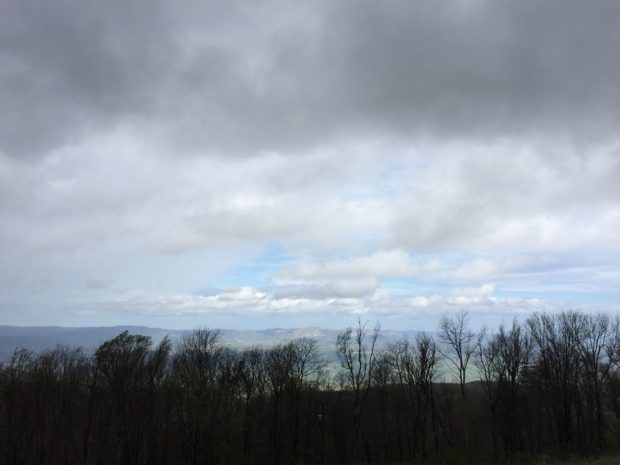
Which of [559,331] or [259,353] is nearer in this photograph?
[559,331]

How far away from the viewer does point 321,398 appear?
77562mm

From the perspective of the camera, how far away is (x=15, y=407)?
6369 centimetres

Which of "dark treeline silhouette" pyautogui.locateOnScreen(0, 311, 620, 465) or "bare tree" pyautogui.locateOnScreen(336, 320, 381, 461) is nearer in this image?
"dark treeline silhouette" pyautogui.locateOnScreen(0, 311, 620, 465)

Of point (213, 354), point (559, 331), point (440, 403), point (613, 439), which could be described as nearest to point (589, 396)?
point (559, 331)

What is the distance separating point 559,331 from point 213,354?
5583 cm

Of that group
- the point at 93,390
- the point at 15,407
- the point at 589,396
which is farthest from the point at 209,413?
the point at 589,396

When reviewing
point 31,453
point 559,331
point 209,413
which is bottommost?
point 31,453

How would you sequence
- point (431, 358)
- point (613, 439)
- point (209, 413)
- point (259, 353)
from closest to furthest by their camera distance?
point (209, 413), point (613, 439), point (431, 358), point (259, 353)

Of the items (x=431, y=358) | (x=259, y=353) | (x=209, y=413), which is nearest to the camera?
(x=209, y=413)

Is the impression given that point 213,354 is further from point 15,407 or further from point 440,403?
point 440,403

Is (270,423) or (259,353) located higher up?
(259,353)

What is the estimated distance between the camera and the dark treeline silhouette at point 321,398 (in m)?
64.1

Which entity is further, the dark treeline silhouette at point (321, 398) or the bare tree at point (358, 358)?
the bare tree at point (358, 358)

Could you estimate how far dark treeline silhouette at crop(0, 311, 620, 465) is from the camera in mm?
64125
